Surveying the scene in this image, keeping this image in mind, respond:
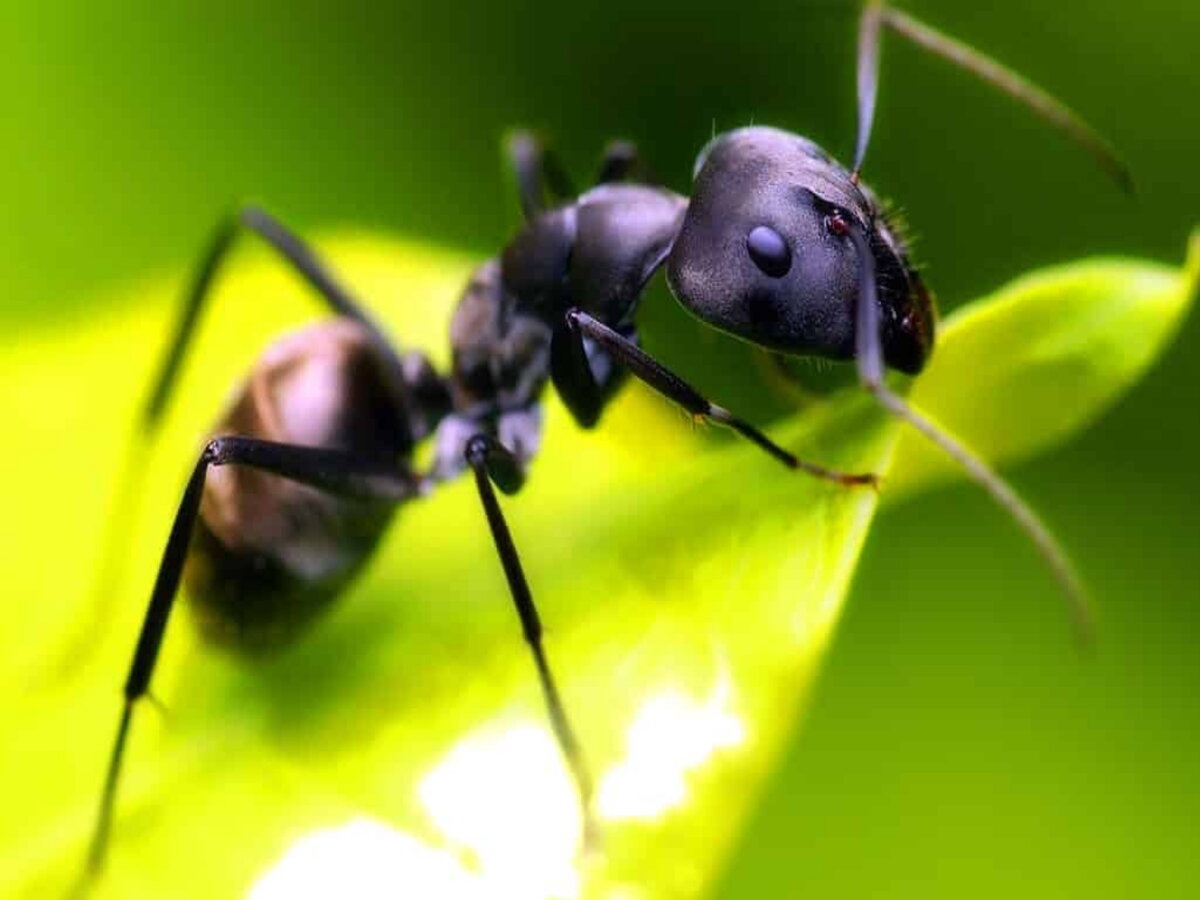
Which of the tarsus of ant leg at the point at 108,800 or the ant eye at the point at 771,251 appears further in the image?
the ant eye at the point at 771,251

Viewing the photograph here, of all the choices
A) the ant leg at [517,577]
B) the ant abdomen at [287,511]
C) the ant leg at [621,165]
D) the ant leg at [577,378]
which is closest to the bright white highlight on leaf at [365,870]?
the ant leg at [517,577]

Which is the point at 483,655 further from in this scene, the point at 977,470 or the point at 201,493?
the point at 977,470

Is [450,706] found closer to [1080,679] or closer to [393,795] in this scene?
[393,795]

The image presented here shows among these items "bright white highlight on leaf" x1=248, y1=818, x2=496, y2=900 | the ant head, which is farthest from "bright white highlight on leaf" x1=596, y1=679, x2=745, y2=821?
the ant head

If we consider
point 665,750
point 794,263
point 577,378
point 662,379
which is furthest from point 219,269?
point 665,750

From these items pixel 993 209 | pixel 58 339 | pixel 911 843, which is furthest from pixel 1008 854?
pixel 58 339

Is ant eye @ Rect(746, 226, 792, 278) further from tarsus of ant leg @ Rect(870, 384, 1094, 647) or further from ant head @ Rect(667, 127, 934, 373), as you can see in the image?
tarsus of ant leg @ Rect(870, 384, 1094, 647)

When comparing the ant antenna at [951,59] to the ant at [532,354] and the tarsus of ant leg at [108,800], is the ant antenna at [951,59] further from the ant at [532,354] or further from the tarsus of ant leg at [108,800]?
the tarsus of ant leg at [108,800]
